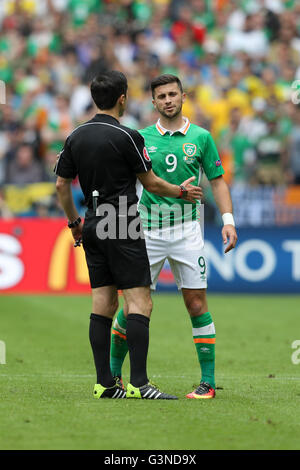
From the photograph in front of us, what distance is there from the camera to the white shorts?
734cm

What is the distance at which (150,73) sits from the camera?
67.5 feet

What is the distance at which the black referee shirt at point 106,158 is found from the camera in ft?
22.1

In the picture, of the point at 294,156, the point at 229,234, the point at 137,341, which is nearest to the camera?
the point at 137,341

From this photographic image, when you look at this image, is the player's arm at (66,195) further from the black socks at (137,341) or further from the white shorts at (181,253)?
the black socks at (137,341)

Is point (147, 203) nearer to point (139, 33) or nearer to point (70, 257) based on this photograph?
point (70, 257)

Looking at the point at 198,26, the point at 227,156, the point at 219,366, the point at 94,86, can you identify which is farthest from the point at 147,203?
the point at 198,26

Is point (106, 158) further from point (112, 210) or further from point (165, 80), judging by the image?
point (165, 80)

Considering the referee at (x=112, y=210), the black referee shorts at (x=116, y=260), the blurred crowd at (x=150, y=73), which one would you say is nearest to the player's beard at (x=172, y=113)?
the referee at (x=112, y=210)

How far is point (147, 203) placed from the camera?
7.60m

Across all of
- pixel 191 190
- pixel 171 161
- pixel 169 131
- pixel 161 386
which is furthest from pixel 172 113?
pixel 161 386

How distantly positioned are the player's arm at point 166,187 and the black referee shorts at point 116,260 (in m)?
0.39

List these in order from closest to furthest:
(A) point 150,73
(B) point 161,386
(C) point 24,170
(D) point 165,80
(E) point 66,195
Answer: (E) point 66,195
(D) point 165,80
(B) point 161,386
(C) point 24,170
(A) point 150,73

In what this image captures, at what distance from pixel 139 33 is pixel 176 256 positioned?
1540 cm

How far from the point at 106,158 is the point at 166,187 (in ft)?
1.66
